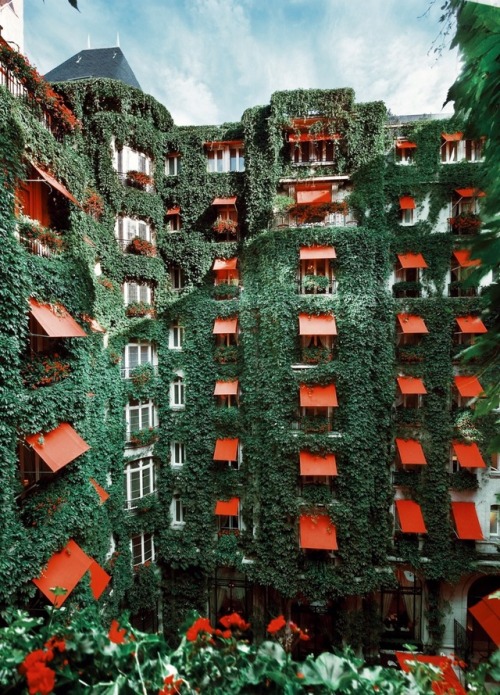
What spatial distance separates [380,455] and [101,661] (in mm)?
13345

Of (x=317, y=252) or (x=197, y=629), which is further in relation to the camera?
(x=317, y=252)

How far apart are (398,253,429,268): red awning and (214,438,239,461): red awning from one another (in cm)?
1148

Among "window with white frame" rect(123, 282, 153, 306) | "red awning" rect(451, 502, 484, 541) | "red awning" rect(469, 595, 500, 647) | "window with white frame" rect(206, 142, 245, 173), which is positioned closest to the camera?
"red awning" rect(469, 595, 500, 647)

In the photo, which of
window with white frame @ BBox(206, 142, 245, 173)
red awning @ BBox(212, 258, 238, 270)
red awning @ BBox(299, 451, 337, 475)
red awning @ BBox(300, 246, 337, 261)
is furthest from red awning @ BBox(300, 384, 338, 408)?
window with white frame @ BBox(206, 142, 245, 173)

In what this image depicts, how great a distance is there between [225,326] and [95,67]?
1465 cm

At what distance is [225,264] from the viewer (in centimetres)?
1677

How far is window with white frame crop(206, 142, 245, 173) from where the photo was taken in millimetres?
17453

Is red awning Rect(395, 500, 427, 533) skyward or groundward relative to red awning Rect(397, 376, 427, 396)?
groundward

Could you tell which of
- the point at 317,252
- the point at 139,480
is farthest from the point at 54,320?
the point at 317,252

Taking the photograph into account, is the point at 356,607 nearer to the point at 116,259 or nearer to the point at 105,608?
the point at 105,608

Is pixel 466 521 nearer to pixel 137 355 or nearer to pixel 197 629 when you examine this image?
pixel 197 629

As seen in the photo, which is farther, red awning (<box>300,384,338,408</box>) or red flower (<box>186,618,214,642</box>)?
red awning (<box>300,384,338,408</box>)

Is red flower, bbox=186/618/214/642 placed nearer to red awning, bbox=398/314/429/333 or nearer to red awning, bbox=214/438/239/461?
red awning, bbox=214/438/239/461

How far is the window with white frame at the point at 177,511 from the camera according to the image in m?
16.6
